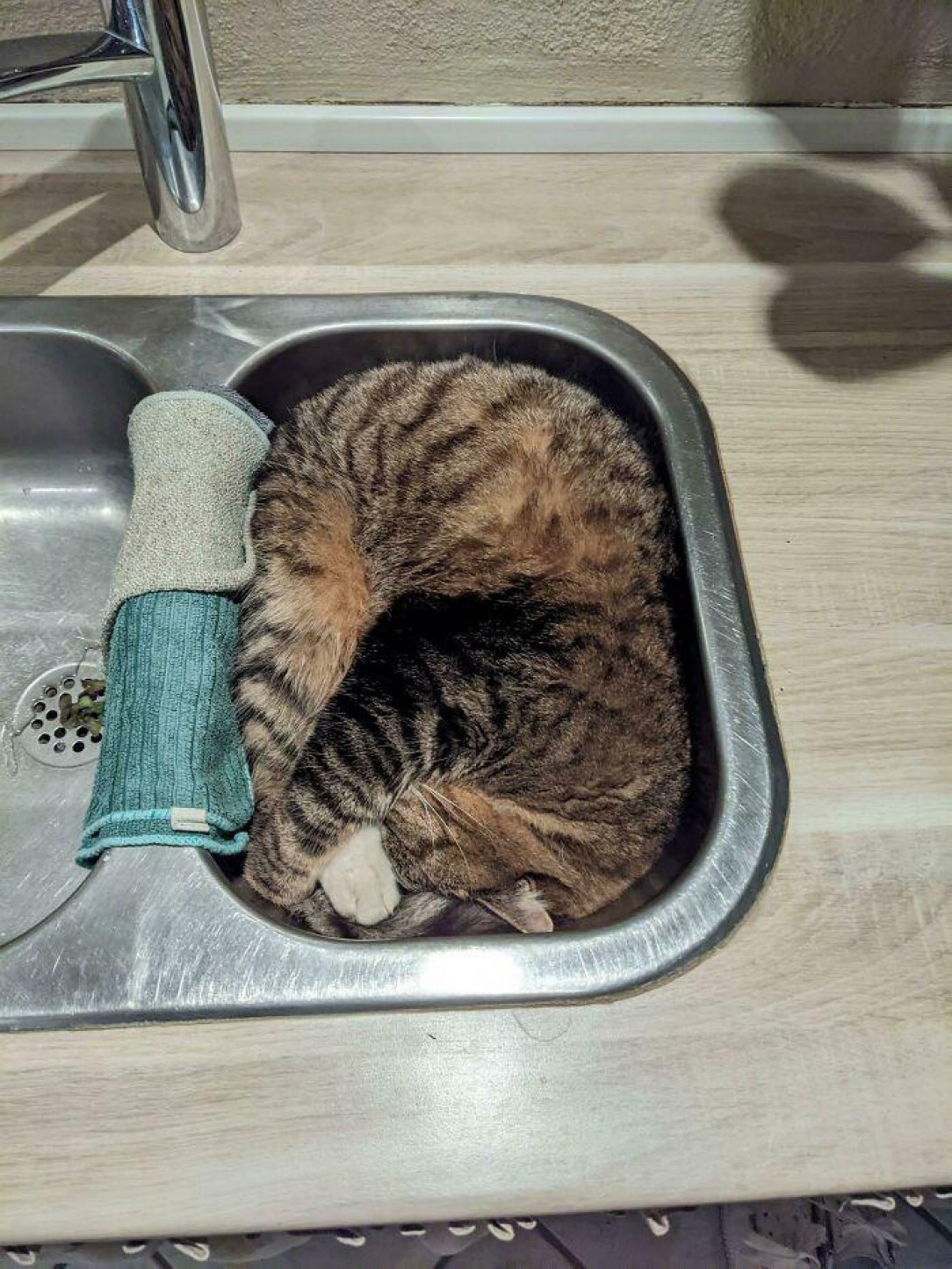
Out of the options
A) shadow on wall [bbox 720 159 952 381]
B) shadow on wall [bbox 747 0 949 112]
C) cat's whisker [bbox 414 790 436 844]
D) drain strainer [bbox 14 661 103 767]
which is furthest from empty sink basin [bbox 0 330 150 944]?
shadow on wall [bbox 747 0 949 112]

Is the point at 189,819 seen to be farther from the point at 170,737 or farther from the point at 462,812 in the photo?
the point at 462,812

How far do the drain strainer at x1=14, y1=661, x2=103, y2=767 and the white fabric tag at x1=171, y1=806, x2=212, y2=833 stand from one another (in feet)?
0.86

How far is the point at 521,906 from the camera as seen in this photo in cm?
91

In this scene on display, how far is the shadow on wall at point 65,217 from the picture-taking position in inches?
35.7

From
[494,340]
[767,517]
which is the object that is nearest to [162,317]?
[494,340]

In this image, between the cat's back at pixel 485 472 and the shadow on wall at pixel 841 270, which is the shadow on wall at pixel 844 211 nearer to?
the shadow on wall at pixel 841 270

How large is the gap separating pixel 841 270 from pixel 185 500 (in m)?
0.69


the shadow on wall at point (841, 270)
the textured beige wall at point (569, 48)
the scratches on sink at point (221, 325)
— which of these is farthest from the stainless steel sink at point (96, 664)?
the textured beige wall at point (569, 48)

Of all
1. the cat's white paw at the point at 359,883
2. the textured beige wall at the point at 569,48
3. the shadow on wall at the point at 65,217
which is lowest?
the cat's white paw at the point at 359,883

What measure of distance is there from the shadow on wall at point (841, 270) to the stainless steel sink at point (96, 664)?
0.16m

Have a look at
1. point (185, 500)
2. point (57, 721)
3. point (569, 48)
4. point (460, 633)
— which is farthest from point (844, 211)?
point (57, 721)

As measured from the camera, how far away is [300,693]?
3.08 feet

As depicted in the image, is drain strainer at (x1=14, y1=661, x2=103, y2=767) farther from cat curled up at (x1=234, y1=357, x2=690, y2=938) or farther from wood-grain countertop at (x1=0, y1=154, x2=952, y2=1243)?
wood-grain countertop at (x1=0, y1=154, x2=952, y2=1243)

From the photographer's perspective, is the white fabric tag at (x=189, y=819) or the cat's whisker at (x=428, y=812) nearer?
the white fabric tag at (x=189, y=819)
